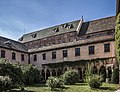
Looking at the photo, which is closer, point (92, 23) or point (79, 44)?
point (79, 44)

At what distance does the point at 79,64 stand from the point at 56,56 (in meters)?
4.96

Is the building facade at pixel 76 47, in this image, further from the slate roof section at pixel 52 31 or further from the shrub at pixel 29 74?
the shrub at pixel 29 74

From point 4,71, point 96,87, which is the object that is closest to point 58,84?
point 96,87

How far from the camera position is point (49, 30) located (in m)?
45.2

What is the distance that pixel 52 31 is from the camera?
44.1 meters

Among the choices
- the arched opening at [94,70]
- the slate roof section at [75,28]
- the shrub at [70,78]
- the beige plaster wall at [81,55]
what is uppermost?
the slate roof section at [75,28]

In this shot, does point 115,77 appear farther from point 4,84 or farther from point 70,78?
point 4,84

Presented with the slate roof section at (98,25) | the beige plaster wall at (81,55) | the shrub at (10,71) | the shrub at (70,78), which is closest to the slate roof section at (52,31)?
the slate roof section at (98,25)

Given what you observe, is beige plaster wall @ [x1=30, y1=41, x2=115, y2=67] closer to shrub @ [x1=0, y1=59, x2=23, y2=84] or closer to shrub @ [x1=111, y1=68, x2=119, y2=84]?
shrub @ [x1=111, y1=68, x2=119, y2=84]

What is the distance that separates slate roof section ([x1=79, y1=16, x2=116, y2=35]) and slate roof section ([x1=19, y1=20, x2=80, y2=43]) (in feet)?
6.92

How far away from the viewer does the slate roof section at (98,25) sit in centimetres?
3619

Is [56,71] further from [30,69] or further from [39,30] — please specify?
[39,30]

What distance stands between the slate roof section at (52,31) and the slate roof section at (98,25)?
2.11m

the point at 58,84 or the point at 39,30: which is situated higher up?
the point at 39,30
